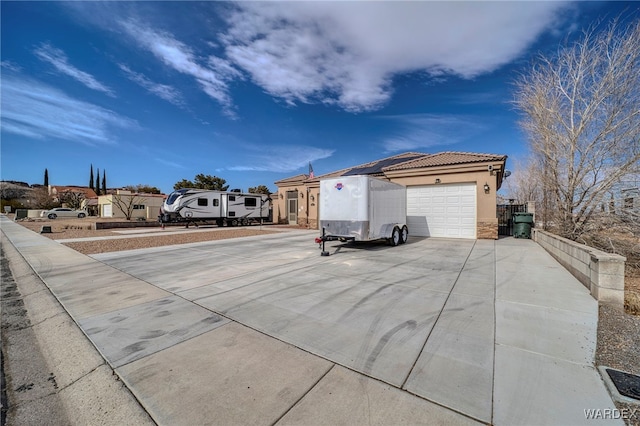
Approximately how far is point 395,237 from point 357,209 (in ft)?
8.73

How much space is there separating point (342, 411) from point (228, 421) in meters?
0.85

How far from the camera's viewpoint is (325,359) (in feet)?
9.28

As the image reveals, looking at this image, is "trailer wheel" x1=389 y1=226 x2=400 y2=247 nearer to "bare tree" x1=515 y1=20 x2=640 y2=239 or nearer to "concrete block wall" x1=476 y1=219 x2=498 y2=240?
"concrete block wall" x1=476 y1=219 x2=498 y2=240

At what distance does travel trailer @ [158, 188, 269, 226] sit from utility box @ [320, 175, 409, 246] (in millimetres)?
14905

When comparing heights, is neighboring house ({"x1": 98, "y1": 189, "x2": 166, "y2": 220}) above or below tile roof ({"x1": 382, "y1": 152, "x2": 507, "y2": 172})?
below

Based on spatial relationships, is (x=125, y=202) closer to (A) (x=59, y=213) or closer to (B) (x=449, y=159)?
(A) (x=59, y=213)

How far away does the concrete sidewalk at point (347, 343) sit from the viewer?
2164 mm

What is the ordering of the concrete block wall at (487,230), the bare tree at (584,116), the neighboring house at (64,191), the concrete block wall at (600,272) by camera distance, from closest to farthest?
the concrete block wall at (600,272) → the bare tree at (584,116) → the concrete block wall at (487,230) → the neighboring house at (64,191)

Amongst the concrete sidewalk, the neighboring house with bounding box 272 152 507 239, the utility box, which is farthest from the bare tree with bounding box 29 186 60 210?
the utility box

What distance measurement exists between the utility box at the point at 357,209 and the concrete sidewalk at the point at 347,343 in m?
2.95

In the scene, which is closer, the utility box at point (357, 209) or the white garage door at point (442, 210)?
the utility box at point (357, 209)

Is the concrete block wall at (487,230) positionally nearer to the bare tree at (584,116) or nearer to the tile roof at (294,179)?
the bare tree at (584,116)

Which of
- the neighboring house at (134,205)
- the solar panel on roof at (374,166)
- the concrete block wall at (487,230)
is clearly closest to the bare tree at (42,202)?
the neighboring house at (134,205)

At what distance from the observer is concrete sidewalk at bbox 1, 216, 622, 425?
216 cm
